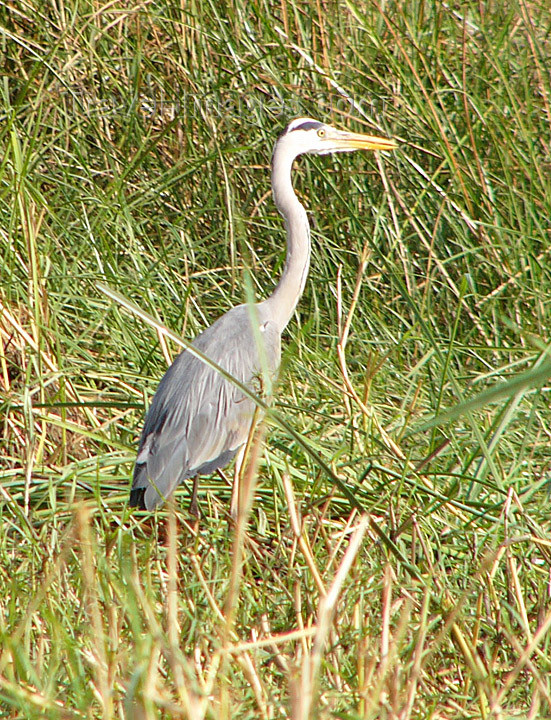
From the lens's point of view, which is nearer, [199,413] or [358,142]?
[199,413]

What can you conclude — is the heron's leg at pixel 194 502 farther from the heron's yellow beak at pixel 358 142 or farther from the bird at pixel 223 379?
the heron's yellow beak at pixel 358 142

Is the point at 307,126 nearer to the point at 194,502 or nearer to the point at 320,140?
the point at 320,140

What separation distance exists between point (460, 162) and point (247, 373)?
1.18m

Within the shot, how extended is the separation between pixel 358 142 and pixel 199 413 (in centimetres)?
123

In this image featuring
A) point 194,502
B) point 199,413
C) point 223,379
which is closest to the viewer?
point 194,502

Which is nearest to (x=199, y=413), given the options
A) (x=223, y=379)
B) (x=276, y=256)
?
(x=223, y=379)

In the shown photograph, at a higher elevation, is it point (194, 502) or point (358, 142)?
point (358, 142)

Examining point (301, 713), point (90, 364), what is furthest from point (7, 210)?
point (301, 713)

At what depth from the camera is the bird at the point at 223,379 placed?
279cm

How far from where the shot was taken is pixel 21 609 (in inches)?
78.1

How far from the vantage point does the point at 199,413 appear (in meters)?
3.04

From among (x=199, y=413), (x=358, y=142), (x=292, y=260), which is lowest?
(x=199, y=413)

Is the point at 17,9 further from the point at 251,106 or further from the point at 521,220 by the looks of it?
the point at 521,220

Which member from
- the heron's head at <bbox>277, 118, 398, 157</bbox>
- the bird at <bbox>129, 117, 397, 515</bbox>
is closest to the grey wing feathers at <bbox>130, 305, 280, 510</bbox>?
the bird at <bbox>129, 117, 397, 515</bbox>
